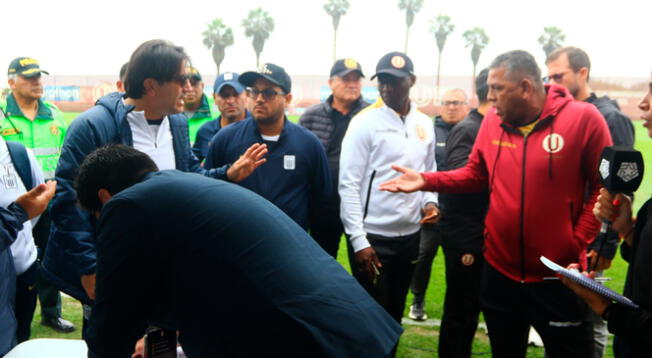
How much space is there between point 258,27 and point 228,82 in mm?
67875

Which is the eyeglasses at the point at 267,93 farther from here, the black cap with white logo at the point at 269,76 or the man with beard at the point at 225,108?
the man with beard at the point at 225,108

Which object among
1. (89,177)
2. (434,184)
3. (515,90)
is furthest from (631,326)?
(89,177)

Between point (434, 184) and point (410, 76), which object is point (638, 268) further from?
point (410, 76)

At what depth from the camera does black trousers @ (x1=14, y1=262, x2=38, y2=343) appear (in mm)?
2883

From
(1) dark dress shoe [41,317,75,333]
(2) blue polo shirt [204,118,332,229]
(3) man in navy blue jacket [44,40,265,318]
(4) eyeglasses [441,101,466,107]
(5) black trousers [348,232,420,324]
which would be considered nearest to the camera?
(3) man in navy blue jacket [44,40,265,318]

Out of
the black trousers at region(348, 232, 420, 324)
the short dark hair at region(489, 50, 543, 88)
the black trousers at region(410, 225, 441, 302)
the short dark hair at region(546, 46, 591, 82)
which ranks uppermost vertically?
the short dark hair at region(546, 46, 591, 82)

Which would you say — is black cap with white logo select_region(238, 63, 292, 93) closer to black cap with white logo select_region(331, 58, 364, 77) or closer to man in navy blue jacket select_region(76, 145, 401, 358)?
black cap with white logo select_region(331, 58, 364, 77)

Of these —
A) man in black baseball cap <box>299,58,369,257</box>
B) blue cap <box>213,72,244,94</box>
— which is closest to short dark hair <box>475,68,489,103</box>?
man in black baseball cap <box>299,58,369,257</box>

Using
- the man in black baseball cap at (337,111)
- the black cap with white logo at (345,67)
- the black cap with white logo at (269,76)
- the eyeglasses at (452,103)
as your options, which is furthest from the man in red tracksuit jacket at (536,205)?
the eyeglasses at (452,103)

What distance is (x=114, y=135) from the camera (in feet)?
8.74

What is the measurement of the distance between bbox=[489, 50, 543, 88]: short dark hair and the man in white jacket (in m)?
0.96

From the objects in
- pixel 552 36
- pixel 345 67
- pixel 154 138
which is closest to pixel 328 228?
pixel 345 67

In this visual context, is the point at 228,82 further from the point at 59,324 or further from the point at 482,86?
the point at 59,324

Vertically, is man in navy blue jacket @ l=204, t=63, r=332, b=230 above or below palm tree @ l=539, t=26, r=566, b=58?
below
